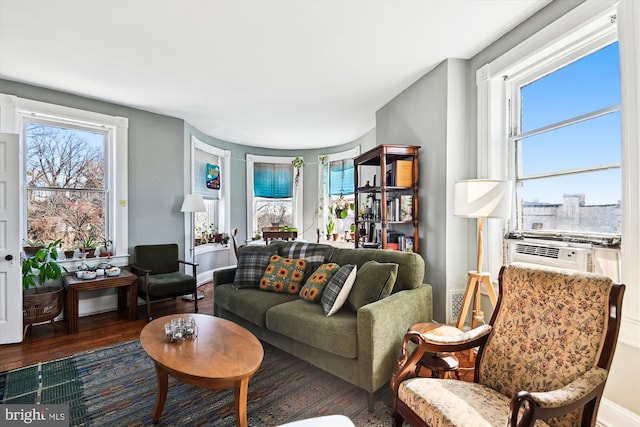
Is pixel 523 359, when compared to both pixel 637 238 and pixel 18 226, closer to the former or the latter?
pixel 637 238

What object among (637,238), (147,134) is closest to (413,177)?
(637,238)

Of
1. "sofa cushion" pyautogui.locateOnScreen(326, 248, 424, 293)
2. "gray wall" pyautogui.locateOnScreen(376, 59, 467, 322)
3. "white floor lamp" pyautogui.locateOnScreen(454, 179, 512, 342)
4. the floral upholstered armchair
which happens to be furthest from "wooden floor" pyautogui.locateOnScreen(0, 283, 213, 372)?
"white floor lamp" pyautogui.locateOnScreen(454, 179, 512, 342)

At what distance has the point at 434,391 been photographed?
141 centimetres

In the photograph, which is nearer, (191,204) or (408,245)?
(408,245)

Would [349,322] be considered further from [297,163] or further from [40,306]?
[297,163]

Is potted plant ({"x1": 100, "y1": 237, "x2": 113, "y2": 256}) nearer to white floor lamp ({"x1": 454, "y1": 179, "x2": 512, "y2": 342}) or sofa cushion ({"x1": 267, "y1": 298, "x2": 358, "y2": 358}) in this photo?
sofa cushion ({"x1": 267, "y1": 298, "x2": 358, "y2": 358})

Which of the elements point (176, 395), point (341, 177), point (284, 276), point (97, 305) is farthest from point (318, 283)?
point (341, 177)

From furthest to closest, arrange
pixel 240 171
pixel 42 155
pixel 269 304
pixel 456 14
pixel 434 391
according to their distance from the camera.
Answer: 1. pixel 240 171
2. pixel 42 155
3. pixel 269 304
4. pixel 456 14
5. pixel 434 391

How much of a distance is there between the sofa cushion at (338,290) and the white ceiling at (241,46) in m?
1.91

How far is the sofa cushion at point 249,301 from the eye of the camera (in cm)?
264

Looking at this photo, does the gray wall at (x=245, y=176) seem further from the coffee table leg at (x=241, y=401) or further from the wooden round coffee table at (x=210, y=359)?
the coffee table leg at (x=241, y=401)

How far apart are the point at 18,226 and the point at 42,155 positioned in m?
1.04

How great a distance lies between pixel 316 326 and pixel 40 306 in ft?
9.88

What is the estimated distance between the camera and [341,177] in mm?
6191
